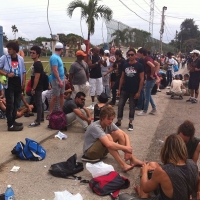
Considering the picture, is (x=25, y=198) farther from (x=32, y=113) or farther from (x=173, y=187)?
(x=32, y=113)

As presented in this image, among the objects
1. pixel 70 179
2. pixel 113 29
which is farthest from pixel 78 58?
pixel 113 29

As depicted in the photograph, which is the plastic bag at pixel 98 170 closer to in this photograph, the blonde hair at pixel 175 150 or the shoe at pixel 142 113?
the blonde hair at pixel 175 150

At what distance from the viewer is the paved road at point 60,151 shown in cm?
394

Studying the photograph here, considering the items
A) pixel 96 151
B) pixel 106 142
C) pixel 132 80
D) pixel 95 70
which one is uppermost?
pixel 95 70

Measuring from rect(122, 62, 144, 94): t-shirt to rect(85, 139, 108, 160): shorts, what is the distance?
7.47 ft

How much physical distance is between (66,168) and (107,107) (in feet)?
3.69

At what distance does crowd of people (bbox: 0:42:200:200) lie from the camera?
2.91m

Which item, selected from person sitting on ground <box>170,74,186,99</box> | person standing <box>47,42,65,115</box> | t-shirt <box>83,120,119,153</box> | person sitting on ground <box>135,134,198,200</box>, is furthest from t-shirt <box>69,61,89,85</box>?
person sitting on ground <box>170,74,186,99</box>

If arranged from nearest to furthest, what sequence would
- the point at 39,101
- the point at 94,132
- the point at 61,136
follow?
1. the point at 94,132
2. the point at 61,136
3. the point at 39,101

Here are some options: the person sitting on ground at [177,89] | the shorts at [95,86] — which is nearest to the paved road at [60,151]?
the shorts at [95,86]

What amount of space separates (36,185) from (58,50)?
3670 millimetres

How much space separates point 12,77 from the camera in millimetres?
6004

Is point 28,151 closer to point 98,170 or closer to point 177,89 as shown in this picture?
point 98,170

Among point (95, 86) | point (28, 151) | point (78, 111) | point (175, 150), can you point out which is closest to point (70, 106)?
point (78, 111)
